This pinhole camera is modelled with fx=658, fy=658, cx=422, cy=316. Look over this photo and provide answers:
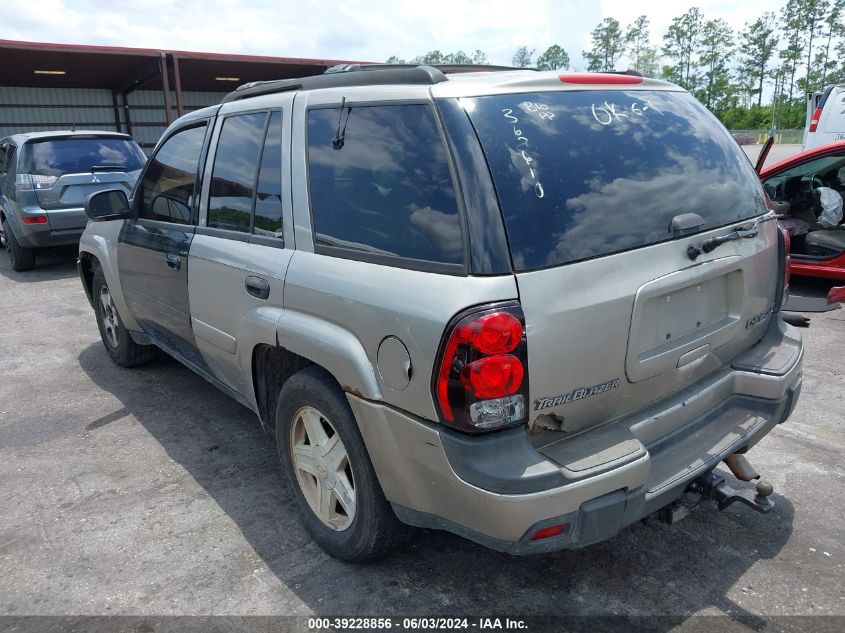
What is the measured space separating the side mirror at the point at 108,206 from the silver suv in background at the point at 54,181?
16.1 feet

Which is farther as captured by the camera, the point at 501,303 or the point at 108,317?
the point at 108,317

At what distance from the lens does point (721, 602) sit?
8.04ft

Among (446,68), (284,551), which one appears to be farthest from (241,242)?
(284,551)

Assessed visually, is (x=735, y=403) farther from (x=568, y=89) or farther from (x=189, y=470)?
(x=189, y=470)

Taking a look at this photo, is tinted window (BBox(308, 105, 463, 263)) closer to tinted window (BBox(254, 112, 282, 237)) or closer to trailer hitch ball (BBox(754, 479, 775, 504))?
tinted window (BBox(254, 112, 282, 237))

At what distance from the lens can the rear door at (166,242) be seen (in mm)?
3658

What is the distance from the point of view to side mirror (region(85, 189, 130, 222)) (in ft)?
14.1

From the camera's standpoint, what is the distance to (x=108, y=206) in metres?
4.35

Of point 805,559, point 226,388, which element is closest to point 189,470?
point 226,388

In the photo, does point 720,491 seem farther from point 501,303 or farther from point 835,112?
point 835,112

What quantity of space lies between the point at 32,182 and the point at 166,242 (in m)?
6.29

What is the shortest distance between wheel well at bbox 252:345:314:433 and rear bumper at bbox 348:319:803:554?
0.64 metres

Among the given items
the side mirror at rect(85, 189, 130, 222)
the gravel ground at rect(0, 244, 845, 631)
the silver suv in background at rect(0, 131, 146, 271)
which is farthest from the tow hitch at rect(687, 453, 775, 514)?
the silver suv in background at rect(0, 131, 146, 271)

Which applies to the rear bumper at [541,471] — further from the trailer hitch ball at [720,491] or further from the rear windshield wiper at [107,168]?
the rear windshield wiper at [107,168]
